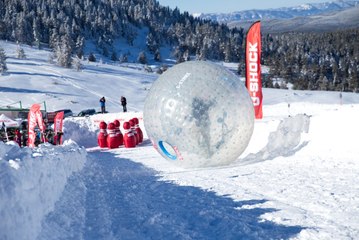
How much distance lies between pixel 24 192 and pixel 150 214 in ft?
7.26

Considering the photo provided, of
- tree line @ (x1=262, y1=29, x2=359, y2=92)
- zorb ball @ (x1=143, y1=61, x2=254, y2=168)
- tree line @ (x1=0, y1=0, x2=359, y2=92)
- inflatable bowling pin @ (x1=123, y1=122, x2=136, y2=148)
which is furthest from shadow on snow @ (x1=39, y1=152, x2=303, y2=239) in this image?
tree line @ (x1=262, y1=29, x2=359, y2=92)

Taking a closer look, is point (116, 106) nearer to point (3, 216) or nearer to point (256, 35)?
point (256, 35)

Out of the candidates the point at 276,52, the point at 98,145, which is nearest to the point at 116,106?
the point at 98,145

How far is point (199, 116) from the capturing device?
29.7ft

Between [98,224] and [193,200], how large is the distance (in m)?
1.73

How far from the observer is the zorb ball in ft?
29.8

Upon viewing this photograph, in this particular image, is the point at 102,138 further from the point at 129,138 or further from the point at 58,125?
the point at 58,125

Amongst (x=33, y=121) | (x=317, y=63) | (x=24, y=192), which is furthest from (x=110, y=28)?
(x=24, y=192)

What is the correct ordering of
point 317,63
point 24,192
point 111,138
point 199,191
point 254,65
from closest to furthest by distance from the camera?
point 24,192
point 199,191
point 254,65
point 111,138
point 317,63

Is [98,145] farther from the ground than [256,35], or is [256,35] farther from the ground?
[256,35]

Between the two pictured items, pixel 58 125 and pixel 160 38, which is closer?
pixel 58 125

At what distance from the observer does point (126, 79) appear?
185 ft

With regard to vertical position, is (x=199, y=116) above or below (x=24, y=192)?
above

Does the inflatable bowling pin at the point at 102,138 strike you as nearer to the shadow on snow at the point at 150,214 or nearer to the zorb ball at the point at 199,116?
the zorb ball at the point at 199,116
